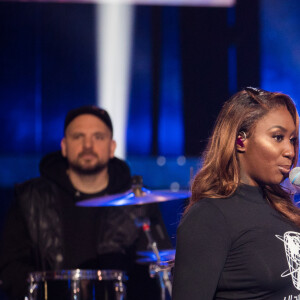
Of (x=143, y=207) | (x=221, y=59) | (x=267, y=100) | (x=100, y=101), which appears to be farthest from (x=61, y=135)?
(x=267, y=100)

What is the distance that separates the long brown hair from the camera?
190 cm

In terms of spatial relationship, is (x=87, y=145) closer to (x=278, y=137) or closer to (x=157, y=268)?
(x=157, y=268)

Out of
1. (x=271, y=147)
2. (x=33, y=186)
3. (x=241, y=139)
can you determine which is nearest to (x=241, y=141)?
(x=241, y=139)

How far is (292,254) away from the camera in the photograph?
5.95ft

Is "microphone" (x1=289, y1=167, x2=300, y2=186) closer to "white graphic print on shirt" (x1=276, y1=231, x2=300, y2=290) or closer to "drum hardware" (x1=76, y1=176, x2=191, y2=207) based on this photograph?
"white graphic print on shirt" (x1=276, y1=231, x2=300, y2=290)

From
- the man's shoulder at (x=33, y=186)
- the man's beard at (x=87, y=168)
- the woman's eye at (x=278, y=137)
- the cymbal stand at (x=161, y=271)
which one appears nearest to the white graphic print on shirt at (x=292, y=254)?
the woman's eye at (x=278, y=137)

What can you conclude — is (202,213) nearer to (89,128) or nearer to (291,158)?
(291,158)

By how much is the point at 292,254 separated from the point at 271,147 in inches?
13.1

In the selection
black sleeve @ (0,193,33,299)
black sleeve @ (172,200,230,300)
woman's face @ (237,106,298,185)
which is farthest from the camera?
black sleeve @ (0,193,33,299)

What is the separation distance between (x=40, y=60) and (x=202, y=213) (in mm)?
2974

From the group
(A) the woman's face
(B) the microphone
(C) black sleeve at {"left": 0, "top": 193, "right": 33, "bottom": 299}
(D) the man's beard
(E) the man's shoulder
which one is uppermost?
(A) the woman's face

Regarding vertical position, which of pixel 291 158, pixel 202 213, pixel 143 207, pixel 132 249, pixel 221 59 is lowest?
pixel 132 249

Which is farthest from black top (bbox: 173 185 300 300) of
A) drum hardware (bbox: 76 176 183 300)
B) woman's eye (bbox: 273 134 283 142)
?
drum hardware (bbox: 76 176 183 300)

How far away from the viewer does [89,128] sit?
416 cm
